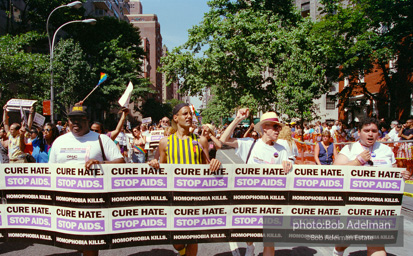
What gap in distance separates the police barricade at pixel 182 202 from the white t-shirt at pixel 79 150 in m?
0.20

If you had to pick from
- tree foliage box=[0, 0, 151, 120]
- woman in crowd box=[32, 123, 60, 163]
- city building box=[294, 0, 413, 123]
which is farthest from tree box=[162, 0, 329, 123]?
woman in crowd box=[32, 123, 60, 163]

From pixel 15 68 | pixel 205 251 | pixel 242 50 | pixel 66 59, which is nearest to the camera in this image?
pixel 205 251

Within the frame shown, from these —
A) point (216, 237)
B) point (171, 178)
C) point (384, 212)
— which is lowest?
point (216, 237)

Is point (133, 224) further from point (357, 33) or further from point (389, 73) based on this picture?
point (389, 73)

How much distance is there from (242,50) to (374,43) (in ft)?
30.4

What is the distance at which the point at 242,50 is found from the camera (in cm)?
2395

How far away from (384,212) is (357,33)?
2384 cm

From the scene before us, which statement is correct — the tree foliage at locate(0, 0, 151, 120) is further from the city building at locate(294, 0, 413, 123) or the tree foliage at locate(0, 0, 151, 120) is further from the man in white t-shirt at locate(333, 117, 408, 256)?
the city building at locate(294, 0, 413, 123)

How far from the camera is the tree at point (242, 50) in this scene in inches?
930

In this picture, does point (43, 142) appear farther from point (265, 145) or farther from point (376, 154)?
point (376, 154)

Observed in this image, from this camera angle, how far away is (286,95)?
1947cm

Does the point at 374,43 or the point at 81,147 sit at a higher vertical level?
the point at 374,43

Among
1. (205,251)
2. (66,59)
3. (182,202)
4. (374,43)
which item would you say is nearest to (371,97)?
(374,43)

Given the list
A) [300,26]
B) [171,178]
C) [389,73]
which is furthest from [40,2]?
[171,178]
